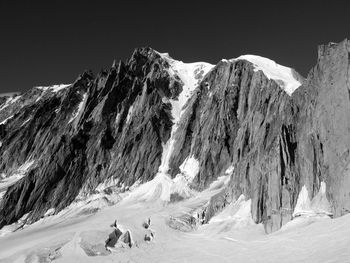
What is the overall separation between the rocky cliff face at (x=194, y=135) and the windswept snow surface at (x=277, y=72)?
1461 millimetres

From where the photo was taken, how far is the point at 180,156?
135 meters

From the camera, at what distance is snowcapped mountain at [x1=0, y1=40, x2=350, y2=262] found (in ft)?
227

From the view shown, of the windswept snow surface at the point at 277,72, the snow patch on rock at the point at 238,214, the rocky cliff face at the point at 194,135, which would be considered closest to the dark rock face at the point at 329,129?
the rocky cliff face at the point at 194,135

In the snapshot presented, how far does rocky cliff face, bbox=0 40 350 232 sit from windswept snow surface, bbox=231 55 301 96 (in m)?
1.46

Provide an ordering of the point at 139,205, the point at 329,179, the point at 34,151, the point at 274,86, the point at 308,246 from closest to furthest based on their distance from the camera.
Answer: the point at 308,246, the point at 329,179, the point at 139,205, the point at 274,86, the point at 34,151

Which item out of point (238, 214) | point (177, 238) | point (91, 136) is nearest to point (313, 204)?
point (238, 214)

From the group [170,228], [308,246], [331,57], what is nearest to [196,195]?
[170,228]

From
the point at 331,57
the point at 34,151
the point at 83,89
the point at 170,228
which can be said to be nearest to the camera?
the point at 331,57

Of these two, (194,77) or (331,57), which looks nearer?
(331,57)

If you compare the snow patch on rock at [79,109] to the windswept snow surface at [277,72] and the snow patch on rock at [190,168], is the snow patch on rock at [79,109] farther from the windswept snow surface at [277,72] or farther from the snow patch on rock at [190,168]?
the windswept snow surface at [277,72]

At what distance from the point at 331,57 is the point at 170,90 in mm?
95666

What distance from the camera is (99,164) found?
468 ft

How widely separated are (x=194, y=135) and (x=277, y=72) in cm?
2881

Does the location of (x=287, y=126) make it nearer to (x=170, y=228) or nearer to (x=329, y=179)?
(x=329, y=179)
